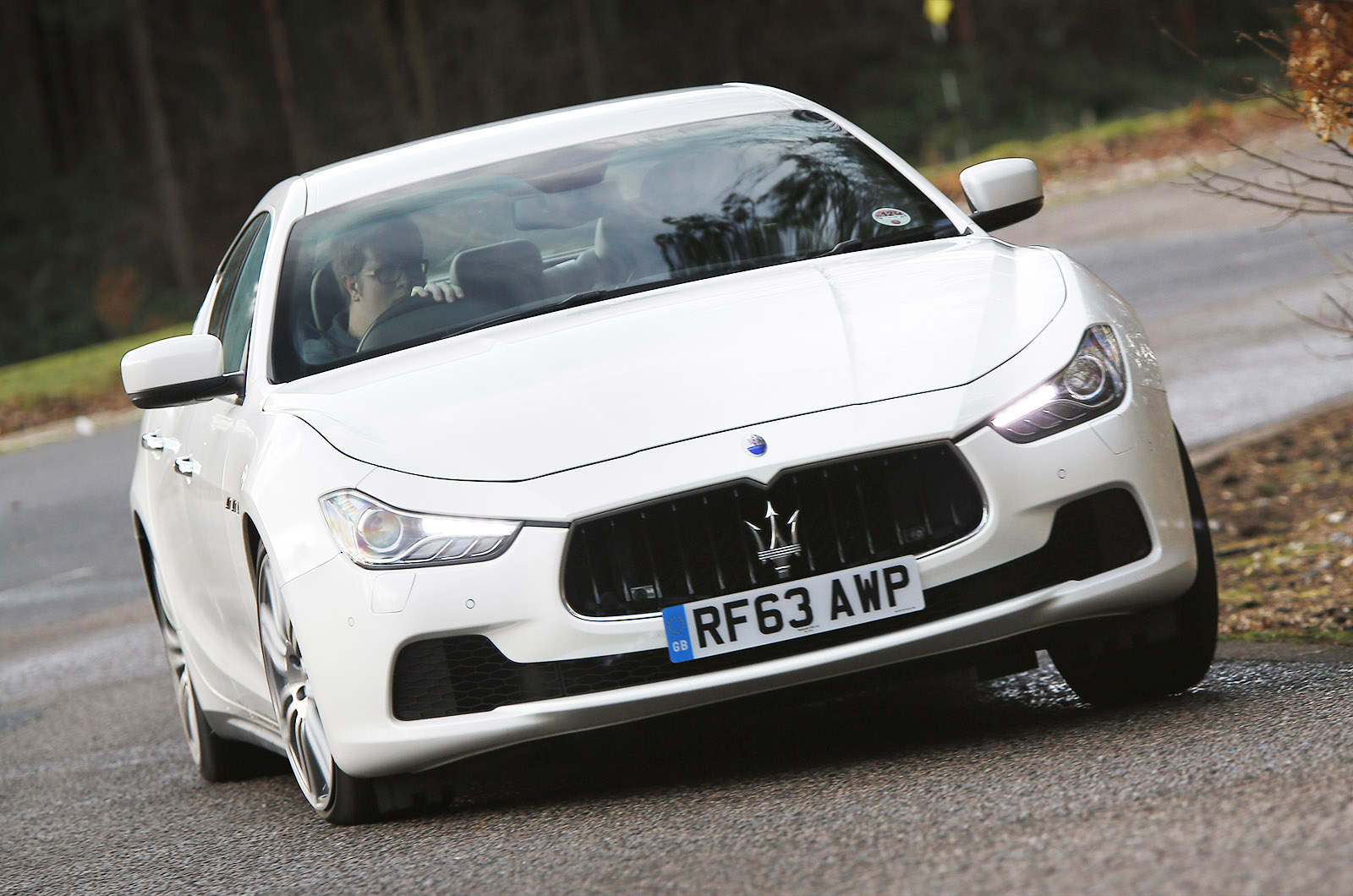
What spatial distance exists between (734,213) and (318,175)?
143 cm

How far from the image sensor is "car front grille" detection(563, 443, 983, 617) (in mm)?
3887

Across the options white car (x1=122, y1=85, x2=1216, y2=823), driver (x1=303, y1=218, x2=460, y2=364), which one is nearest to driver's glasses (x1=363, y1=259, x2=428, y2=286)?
driver (x1=303, y1=218, x2=460, y2=364)

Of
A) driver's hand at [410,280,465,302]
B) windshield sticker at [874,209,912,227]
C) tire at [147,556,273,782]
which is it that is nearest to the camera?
driver's hand at [410,280,465,302]

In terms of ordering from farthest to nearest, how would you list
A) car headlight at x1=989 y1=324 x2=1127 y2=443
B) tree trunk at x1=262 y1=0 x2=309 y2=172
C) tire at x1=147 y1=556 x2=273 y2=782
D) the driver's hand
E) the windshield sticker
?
tree trunk at x1=262 y1=0 x2=309 y2=172, tire at x1=147 y1=556 x2=273 y2=782, the windshield sticker, the driver's hand, car headlight at x1=989 y1=324 x2=1127 y2=443

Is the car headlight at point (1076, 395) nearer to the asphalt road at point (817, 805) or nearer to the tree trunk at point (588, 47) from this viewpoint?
the asphalt road at point (817, 805)

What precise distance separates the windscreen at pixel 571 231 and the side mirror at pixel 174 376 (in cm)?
18

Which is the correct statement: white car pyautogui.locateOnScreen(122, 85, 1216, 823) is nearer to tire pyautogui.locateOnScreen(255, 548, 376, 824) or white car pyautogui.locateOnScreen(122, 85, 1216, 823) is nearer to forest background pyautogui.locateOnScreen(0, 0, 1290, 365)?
tire pyautogui.locateOnScreen(255, 548, 376, 824)

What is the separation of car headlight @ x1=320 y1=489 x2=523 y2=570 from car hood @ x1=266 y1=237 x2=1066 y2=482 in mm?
108

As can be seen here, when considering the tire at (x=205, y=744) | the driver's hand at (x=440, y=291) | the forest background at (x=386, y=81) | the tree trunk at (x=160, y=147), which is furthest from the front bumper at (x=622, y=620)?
the tree trunk at (x=160, y=147)

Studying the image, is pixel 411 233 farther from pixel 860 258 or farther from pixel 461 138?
pixel 860 258

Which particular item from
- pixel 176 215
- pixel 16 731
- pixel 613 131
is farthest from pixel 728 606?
pixel 176 215

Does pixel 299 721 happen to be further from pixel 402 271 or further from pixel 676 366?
pixel 402 271

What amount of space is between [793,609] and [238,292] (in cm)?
263

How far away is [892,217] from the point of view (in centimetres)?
A: 524
